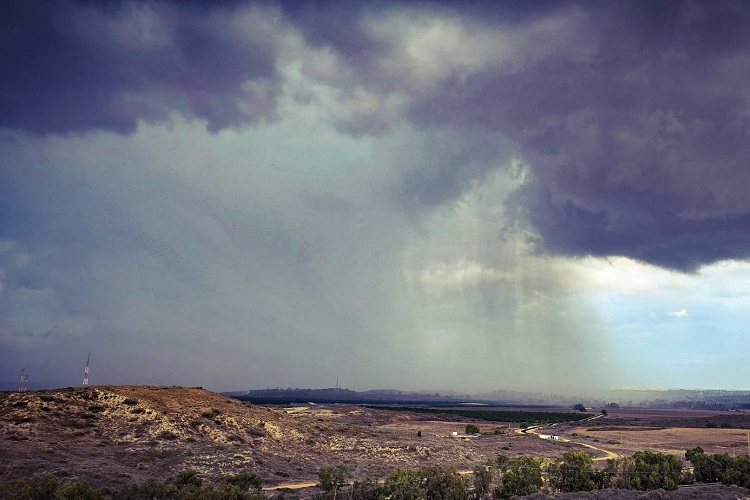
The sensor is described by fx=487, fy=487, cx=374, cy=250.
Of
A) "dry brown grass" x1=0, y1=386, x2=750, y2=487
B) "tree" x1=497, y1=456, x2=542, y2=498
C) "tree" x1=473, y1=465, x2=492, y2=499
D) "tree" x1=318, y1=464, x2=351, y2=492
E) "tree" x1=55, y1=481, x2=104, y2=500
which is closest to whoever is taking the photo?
"tree" x1=55, y1=481, x2=104, y2=500

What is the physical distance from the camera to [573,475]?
4278 cm

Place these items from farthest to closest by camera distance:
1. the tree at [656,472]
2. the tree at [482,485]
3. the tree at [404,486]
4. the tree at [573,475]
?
the tree at [656,472] < the tree at [573,475] < the tree at [482,485] < the tree at [404,486]

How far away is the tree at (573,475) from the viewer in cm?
4197

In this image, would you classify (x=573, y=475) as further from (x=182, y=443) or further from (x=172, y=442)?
(x=172, y=442)

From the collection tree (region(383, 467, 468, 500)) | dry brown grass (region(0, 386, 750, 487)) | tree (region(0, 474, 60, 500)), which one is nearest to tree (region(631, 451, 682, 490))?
tree (region(383, 467, 468, 500))

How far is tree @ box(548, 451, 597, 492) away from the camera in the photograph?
4197 centimetres

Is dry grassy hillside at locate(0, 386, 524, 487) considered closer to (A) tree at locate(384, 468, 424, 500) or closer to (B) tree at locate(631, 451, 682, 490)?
(A) tree at locate(384, 468, 424, 500)

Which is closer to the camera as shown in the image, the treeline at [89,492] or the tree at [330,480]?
the treeline at [89,492]

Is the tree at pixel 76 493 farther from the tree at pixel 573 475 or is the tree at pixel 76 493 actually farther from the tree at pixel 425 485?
the tree at pixel 573 475

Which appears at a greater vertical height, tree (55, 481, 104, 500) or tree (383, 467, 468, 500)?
tree (55, 481, 104, 500)

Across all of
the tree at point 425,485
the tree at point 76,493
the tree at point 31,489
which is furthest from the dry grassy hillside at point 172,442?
the tree at point 425,485

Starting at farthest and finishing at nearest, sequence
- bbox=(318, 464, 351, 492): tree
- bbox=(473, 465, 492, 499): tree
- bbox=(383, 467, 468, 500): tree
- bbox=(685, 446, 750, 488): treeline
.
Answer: bbox=(685, 446, 750, 488): treeline → bbox=(473, 465, 492, 499): tree → bbox=(318, 464, 351, 492): tree → bbox=(383, 467, 468, 500): tree

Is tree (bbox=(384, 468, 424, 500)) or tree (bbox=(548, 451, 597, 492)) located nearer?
tree (bbox=(384, 468, 424, 500))

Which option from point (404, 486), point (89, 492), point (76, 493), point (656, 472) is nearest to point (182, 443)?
point (89, 492)
